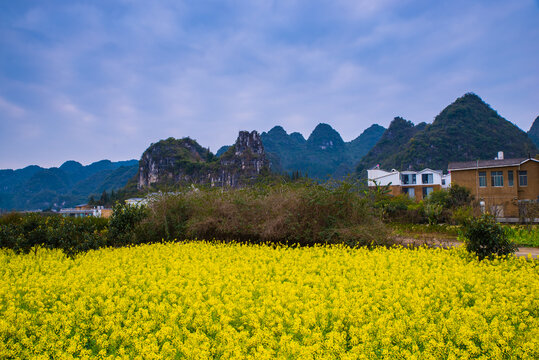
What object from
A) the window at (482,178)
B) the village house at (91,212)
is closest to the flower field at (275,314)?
the village house at (91,212)

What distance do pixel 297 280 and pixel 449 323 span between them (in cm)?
204

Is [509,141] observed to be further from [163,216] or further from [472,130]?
[163,216]

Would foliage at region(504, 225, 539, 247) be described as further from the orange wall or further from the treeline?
the orange wall

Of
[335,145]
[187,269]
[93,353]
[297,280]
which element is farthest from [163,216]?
[335,145]

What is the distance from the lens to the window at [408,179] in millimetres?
44906

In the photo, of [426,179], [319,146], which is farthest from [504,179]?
[319,146]

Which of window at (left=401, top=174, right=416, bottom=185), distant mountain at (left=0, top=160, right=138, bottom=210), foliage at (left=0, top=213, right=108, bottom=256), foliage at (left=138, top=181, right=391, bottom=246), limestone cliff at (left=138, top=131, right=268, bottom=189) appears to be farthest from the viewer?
distant mountain at (left=0, top=160, right=138, bottom=210)

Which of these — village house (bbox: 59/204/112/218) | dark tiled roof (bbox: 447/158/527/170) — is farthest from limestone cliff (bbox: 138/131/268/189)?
dark tiled roof (bbox: 447/158/527/170)

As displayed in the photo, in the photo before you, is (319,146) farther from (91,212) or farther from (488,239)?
(488,239)

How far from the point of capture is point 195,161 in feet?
344

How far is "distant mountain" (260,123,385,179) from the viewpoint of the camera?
160625 mm

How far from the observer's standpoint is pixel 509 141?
68938 millimetres

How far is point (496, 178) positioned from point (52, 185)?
165 metres

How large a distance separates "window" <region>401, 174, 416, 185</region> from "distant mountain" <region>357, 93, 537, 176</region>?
27.9 meters
